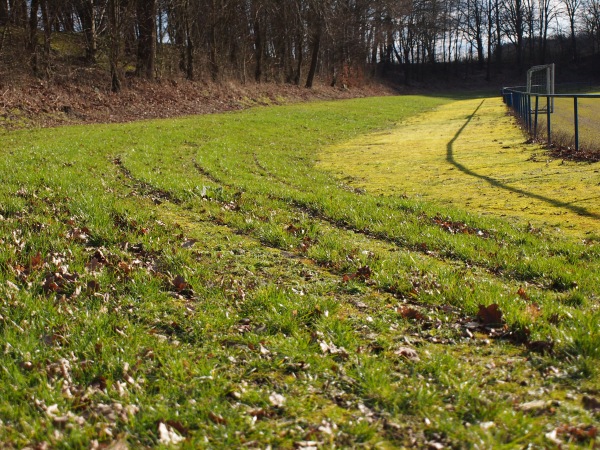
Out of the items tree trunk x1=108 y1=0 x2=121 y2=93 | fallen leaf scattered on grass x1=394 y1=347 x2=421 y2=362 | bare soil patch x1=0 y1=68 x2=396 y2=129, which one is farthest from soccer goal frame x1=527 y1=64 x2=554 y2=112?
fallen leaf scattered on grass x1=394 y1=347 x2=421 y2=362

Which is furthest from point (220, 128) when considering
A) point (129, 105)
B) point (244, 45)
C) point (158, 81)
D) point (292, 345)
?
point (244, 45)

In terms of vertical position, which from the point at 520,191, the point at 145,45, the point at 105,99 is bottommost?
the point at 520,191

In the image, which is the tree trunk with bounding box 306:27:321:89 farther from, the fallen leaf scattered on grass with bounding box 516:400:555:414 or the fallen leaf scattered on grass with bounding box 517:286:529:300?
the fallen leaf scattered on grass with bounding box 516:400:555:414

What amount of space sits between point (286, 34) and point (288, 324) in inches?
1800

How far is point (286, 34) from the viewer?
47031 mm

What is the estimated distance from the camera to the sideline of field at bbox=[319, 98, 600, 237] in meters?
8.84

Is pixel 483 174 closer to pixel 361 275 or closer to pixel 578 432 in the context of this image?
pixel 361 275

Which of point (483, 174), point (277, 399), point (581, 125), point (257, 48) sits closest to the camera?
point (277, 399)

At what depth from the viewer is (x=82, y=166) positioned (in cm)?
1154

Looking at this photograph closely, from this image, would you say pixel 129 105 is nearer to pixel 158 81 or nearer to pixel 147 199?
pixel 158 81

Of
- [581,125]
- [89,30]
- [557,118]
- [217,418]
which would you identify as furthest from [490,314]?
[89,30]

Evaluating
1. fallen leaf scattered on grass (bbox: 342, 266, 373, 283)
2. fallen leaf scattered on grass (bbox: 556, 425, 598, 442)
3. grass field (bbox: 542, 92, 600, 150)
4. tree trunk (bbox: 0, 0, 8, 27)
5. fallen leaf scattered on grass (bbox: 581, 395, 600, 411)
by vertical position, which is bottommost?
fallen leaf scattered on grass (bbox: 556, 425, 598, 442)

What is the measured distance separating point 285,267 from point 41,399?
3.06 metres

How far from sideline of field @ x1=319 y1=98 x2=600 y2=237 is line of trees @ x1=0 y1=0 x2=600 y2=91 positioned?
1638 cm
